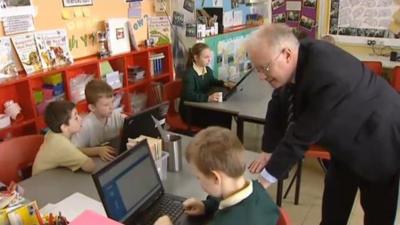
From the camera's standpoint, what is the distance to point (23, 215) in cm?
120

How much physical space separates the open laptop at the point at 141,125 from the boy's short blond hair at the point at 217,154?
0.60 metres

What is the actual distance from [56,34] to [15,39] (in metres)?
0.34

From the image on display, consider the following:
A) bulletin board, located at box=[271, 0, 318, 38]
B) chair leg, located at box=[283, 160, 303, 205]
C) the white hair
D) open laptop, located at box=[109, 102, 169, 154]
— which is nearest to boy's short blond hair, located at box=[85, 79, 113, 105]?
open laptop, located at box=[109, 102, 169, 154]

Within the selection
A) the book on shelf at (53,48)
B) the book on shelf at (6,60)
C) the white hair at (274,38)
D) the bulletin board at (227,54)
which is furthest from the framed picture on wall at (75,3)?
the white hair at (274,38)

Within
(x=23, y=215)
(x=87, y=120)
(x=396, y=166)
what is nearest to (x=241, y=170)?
(x=23, y=215)

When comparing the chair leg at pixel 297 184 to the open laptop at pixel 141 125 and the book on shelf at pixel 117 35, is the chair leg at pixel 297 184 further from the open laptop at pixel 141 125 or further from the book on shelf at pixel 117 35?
the book on shelf at pixel 117 35

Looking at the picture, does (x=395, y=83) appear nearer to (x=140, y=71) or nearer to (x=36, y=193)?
(x=140, y=71)

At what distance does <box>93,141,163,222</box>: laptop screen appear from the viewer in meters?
1.24

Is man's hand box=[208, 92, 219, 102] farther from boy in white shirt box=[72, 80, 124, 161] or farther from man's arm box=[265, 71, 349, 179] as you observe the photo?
man's arm box=[265, 71, 349, 179]

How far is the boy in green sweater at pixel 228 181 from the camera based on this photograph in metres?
1.16

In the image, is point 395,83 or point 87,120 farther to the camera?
point 395,83

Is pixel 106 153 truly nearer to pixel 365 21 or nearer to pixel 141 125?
pixel 141 125

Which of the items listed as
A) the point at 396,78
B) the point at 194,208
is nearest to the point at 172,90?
the point at 194,208

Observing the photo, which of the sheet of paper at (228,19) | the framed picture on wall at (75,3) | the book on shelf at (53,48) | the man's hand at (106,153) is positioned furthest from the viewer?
the sheet of paper at (228,19)
